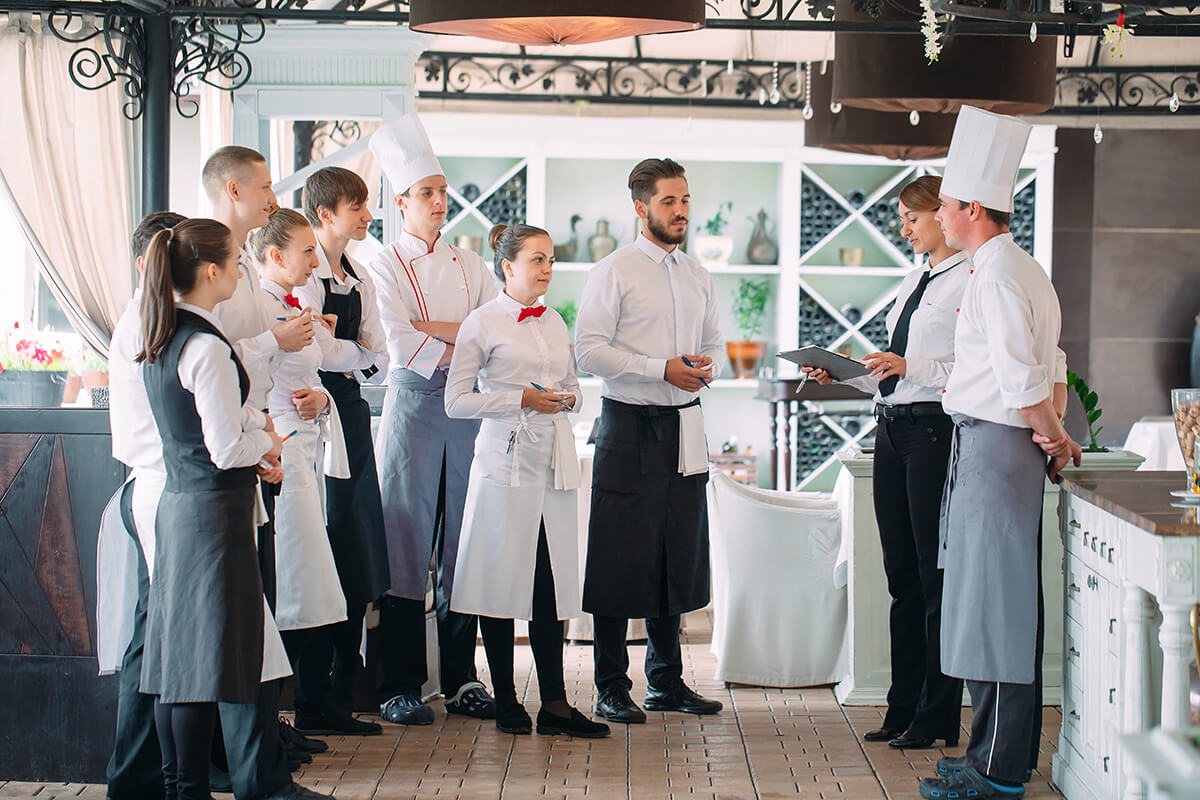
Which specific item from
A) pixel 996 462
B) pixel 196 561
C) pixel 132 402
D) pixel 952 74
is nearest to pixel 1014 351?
pixel 996 462

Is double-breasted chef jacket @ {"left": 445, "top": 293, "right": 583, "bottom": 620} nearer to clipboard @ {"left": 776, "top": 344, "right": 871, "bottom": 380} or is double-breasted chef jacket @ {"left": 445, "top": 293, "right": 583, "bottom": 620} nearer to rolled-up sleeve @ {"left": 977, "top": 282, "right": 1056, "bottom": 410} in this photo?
clipboard @ {"left": 776, "top": 344, "right": 871, "bottom": 380}

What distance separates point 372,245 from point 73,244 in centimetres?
130

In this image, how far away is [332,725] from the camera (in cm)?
371

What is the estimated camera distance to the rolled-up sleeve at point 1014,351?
2844 mm

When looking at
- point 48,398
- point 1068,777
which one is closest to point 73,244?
point 48,398

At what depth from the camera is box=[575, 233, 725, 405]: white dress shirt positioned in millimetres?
3744

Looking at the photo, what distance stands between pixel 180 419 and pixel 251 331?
0.44 metres

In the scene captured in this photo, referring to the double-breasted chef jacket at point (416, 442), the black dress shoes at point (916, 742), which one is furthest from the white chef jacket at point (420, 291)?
the black dress shoes at point (916, 742)

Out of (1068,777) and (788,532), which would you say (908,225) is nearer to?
(788,532)

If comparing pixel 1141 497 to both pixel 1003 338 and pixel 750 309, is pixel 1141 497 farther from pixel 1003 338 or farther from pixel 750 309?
pixel 750 309

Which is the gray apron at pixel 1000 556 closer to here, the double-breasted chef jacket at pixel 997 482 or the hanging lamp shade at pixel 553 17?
the double-breasted chef jacket at pixel 997 482

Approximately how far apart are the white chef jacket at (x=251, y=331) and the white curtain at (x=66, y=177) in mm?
2799

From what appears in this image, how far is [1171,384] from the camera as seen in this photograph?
8.16 meters

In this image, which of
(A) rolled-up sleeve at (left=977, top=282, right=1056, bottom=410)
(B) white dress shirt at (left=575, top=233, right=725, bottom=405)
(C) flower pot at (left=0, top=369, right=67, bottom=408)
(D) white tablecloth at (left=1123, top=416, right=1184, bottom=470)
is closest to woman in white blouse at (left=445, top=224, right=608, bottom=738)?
(B) white dress shirt at (left=575, top=233, right=725, bottom=405)
